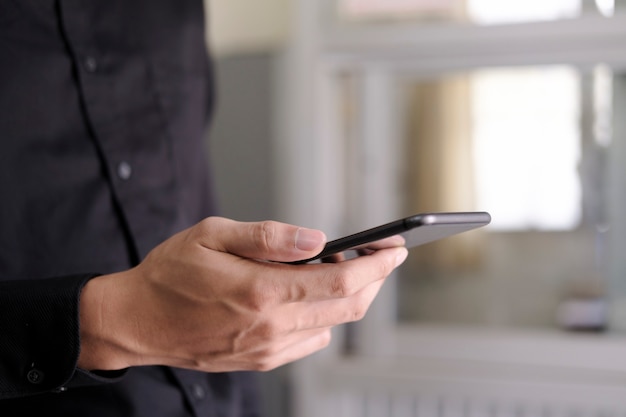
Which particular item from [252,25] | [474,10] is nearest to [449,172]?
[474,10]

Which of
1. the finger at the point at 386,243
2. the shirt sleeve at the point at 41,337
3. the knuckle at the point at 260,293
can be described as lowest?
the shirt sleeve at the point at 41,337

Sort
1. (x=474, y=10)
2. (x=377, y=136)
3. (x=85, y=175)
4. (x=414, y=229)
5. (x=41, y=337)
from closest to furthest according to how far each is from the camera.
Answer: (x=414, y=229) → (x=41, y=337) → (x=85, y=175) → (x=474, y=10) → (x=377, y=136)

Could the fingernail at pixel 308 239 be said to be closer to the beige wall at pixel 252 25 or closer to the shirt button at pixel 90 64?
the shirt button at pixel 90 64

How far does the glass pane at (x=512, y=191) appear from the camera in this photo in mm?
1638

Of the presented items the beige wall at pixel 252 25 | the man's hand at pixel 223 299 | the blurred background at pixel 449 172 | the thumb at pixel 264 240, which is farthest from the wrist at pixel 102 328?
the beige wall at pixel 252 25

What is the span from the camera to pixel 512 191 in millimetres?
1700

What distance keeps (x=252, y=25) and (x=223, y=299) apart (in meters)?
1.34

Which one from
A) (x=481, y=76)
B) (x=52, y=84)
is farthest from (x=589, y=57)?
(x=52, y=84)

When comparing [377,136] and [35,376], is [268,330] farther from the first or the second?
[377,136]

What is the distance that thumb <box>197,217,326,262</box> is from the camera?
20.1 inches

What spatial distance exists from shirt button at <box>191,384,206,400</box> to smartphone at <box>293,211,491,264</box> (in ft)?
1.04

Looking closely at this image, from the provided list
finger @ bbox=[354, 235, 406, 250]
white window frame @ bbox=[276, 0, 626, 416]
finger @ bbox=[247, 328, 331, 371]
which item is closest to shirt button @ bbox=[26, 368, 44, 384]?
finger @ bbox=[247, 328, 331, 371]

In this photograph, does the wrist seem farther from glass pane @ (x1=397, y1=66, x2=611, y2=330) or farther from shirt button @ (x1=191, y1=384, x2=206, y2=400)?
glass pane @ (x1=397, y1=66, x2=611, y2=330)

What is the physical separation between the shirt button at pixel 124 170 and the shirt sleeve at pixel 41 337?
221 mm
